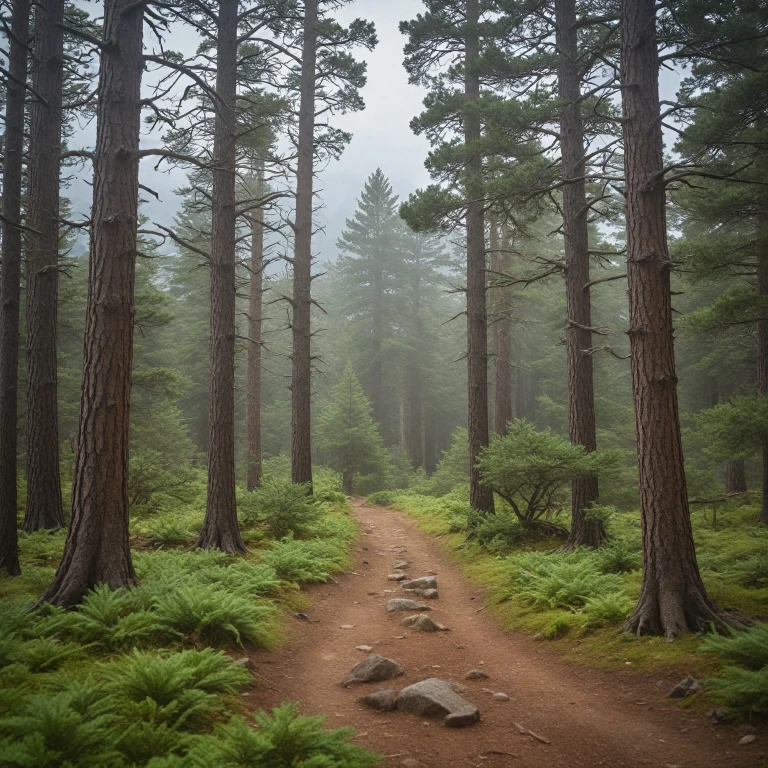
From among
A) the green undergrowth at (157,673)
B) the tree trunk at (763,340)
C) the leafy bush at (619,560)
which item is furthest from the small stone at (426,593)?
the tree trunk at (763,340)

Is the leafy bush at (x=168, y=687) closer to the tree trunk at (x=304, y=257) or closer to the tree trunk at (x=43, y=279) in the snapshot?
the tree trunk at (x=43, y=279)

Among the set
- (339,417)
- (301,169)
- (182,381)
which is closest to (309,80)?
(301,169)

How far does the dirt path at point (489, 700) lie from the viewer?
394 cm

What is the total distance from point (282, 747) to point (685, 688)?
3640 millimetres

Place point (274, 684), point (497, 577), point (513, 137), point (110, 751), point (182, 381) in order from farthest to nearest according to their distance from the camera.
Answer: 1. point (182, 381)
2. point (513, 137)
3. point (497, 577)
4. point (274, 684)
5. point (110, 751)

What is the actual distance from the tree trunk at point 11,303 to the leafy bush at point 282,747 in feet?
21.6

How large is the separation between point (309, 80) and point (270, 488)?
39.2ft

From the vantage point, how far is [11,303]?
8898 millimetres

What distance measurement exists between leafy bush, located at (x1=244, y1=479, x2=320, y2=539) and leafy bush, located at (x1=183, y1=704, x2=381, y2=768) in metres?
7.15

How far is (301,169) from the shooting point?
15.5 meters

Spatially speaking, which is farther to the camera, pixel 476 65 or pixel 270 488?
pixel 270 488

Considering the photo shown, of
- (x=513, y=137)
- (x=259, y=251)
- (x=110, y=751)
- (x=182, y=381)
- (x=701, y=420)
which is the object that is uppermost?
(x=259, y=251)

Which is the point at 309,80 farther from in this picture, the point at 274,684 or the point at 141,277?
the point at 274,684

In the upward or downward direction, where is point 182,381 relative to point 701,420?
upward
